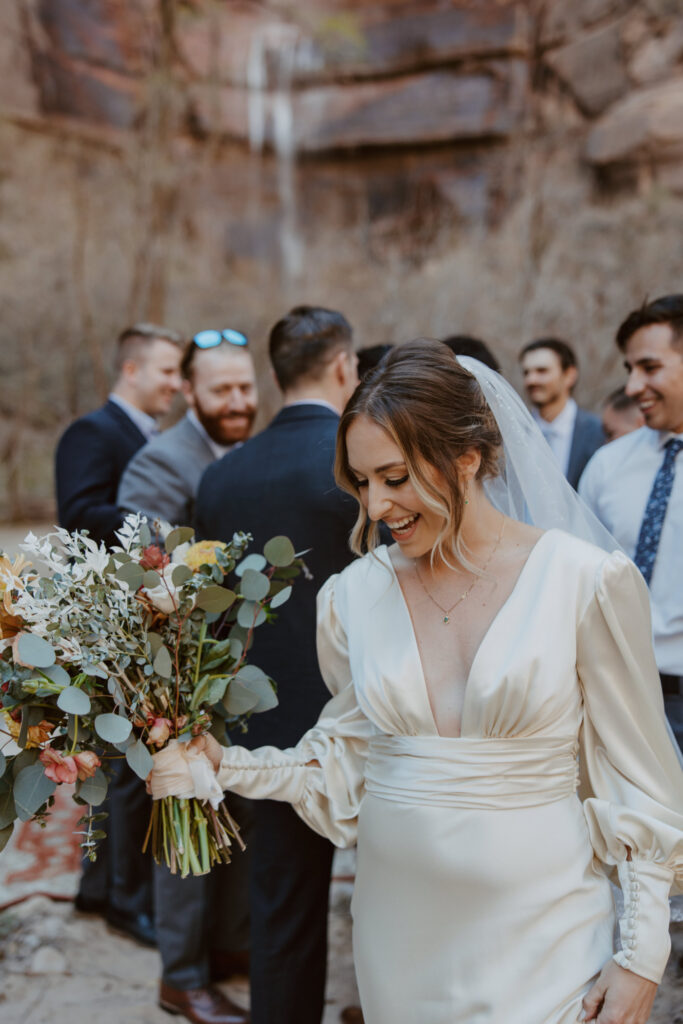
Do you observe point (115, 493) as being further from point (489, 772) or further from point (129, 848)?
point (489, 772)

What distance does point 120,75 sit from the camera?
14.7 metres

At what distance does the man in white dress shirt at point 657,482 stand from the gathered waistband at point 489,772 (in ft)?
3.97

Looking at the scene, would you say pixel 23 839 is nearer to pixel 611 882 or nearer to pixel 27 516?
pixel 611 882

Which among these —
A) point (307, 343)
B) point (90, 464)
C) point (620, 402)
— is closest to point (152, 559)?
point (307, 343)

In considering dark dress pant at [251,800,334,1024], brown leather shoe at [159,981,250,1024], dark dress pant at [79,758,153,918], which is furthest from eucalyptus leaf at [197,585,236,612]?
dark dress pant at [79,758,153,918]

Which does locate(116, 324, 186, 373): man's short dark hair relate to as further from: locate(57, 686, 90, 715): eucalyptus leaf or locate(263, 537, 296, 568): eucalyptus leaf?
locate(57, 686, 90, 715): eucalyptus leaf

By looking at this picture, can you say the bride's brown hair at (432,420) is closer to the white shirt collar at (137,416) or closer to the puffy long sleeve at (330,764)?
the puffy long sleeve at (330,764)

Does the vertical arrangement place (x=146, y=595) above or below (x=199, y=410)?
below

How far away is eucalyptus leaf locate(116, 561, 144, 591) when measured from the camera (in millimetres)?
1659

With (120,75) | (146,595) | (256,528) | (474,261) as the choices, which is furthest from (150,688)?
(120,75)

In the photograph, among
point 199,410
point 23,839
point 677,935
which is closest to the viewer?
point 677,935

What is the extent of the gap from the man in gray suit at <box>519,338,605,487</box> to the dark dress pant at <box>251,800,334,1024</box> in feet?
10.3

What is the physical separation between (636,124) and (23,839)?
1221 cm

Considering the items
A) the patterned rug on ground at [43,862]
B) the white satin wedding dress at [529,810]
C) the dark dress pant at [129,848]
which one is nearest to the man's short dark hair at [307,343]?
the white satin wedding dress at [529,810]
